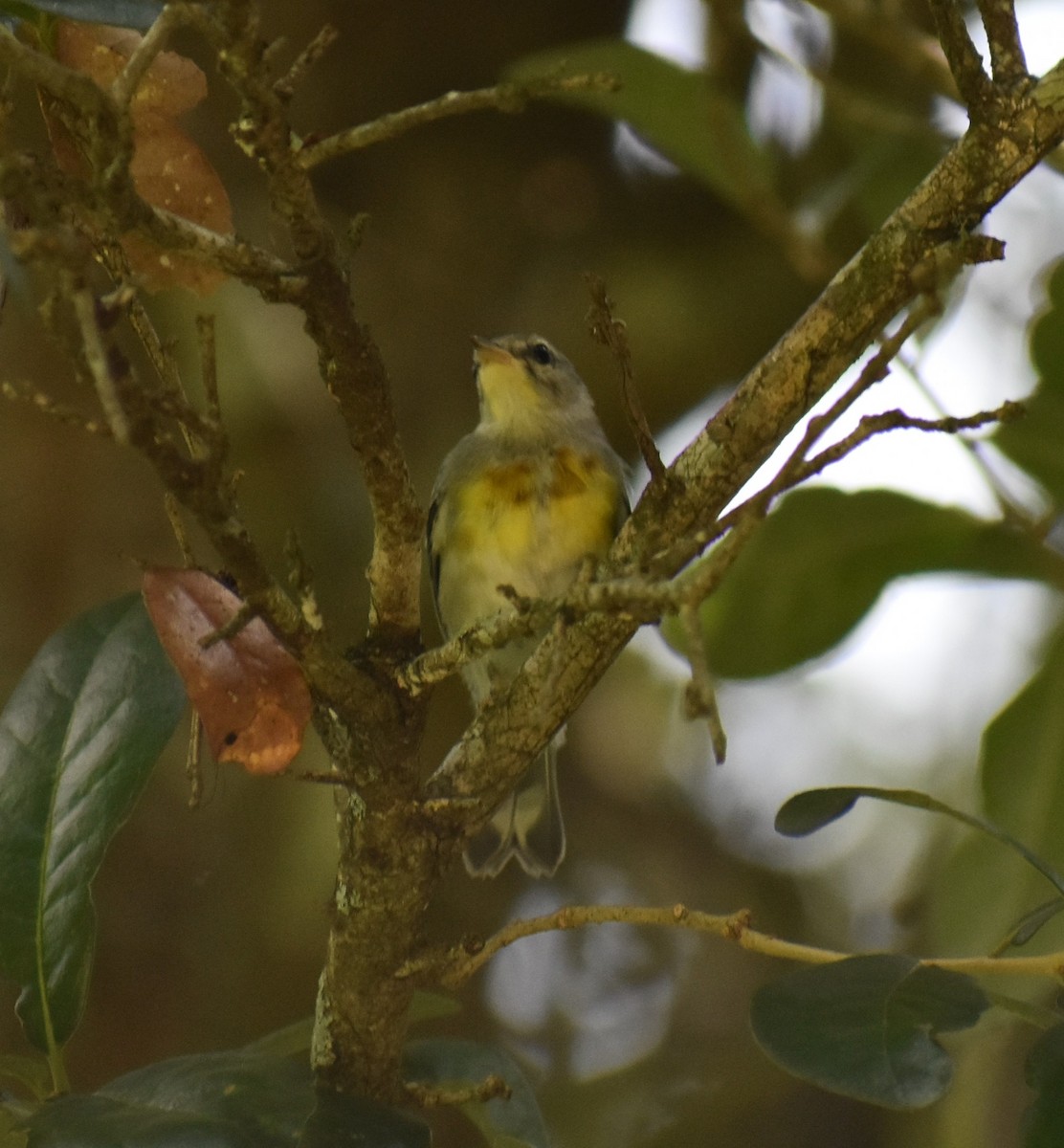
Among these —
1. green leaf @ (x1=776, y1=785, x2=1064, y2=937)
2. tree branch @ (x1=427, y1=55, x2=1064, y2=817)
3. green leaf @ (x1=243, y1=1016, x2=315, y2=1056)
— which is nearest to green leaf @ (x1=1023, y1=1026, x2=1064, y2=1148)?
green leaf @ (x1=776, y1=785, x2=1064, y2=937)

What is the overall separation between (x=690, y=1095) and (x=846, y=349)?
248cm

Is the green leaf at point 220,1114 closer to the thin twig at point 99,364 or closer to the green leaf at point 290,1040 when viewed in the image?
the green leaf at point 290,1040

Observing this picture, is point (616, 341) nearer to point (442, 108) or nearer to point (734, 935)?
point (442, 108)

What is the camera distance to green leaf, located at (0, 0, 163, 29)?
1.15 m

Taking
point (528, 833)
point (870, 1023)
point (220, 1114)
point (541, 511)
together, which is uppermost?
point (541, 511)

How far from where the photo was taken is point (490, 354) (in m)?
3.06

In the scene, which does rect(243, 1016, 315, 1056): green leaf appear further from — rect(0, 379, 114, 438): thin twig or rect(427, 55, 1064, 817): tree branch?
rect(0, 379, 114, 438): thin twig

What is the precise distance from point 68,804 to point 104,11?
73 cm

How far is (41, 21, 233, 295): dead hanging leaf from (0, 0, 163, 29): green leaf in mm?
93

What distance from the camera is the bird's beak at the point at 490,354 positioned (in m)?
3.03

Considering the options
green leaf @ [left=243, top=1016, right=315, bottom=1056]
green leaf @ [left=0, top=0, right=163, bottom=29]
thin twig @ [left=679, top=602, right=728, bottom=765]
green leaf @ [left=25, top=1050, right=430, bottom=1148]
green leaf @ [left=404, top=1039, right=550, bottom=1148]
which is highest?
green leaf @ [left=0, top=0, right=163, bottom=29]

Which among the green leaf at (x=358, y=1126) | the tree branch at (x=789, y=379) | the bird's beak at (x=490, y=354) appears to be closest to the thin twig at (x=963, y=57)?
the tree branch at (x=789, y=379)

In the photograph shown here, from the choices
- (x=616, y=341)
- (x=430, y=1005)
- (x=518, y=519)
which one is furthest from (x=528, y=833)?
(x=616, y=341)

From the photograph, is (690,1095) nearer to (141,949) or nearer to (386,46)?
(141,949)
